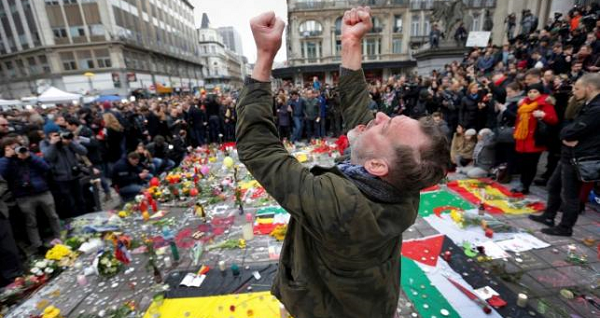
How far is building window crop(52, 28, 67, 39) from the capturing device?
33250 millimetres

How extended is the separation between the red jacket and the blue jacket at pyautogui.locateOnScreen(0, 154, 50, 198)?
26.9 ft

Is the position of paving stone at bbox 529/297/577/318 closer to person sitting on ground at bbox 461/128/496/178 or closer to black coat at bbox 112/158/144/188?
person sitting on ground at bbox 461/128/496/178

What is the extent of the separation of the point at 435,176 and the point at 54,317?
4.03 m

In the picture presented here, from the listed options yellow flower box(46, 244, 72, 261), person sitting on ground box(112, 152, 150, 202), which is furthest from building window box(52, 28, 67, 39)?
yellow flower box(46, 244, 72, 261)

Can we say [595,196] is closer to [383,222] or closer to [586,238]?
[586,238]

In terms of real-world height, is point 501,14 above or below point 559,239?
above

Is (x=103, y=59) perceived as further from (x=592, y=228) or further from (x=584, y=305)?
(x=584, y=305)

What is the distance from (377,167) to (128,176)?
21.3 feet

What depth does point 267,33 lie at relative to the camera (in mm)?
991

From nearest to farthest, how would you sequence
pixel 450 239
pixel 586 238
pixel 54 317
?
pixel 54 317 → pixel 586 238 → pixel 450 239

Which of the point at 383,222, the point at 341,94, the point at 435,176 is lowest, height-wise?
the point at 383,222

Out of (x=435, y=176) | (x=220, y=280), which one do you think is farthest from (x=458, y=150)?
(x=435, y=176)

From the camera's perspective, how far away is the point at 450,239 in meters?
4.16

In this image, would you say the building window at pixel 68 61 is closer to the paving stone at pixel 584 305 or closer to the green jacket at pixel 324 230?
the green jacket at pixel 324 230
